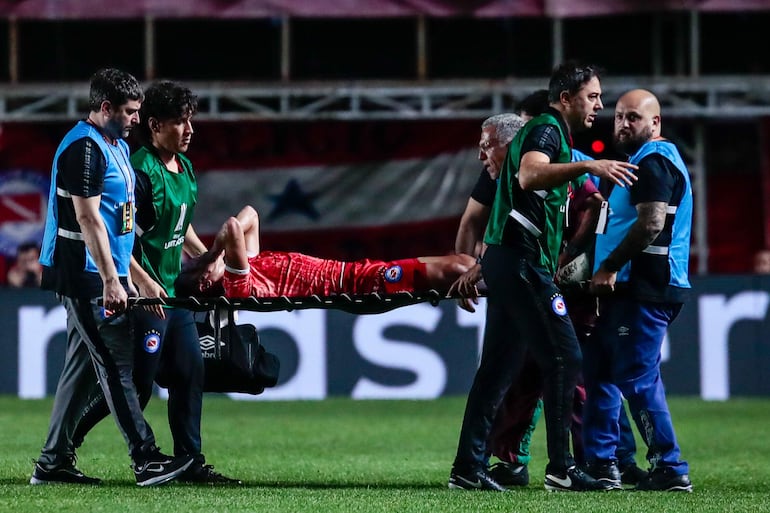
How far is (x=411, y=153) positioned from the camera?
60.8ft

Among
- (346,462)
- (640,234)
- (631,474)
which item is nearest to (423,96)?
(346,462)

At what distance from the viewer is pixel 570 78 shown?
731 centimetres

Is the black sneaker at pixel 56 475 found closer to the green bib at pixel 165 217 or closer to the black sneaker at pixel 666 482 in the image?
the green bib at pixel 165 217

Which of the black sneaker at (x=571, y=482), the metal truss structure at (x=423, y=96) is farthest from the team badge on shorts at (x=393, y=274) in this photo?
the metal truss structure at (x=423, y=96)

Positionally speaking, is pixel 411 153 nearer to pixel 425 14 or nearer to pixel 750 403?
pixel 425 14

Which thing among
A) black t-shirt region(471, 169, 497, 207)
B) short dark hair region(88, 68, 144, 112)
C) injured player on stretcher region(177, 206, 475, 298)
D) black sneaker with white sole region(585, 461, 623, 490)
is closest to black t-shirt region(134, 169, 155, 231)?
short dark hair region(88, 68, 144, 112)

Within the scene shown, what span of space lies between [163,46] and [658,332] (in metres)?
13.1

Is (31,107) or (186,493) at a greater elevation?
(31,107)

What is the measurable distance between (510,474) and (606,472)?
0.60 meters

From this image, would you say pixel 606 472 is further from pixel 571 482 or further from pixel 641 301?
pixel 641 301

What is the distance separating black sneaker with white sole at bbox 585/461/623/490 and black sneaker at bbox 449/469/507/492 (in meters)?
0.47

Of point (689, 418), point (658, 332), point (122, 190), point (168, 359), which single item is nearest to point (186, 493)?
point (168, 359)

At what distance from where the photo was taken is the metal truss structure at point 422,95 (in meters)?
17.2

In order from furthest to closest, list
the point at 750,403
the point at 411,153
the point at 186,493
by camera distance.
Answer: the point at 411,153 → the point at 750,403 → the point at 186,493
